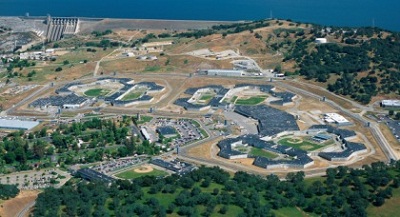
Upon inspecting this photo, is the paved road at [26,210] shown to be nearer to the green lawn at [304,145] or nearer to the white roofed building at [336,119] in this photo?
the green lawn at [304,145]

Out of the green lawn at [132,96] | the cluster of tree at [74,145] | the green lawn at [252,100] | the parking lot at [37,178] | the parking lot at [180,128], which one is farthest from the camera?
the green lawn at [132,96]

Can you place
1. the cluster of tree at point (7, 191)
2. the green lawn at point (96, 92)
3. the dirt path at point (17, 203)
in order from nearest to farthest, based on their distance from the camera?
the dirt path at point (17, 203) < the cluster of tree at point (7, 191) < the green lawn at point (96, 92)

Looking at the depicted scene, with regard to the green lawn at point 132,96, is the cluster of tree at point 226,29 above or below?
above

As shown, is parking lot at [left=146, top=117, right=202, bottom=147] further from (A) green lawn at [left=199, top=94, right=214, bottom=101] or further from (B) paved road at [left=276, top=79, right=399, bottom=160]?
(B) paved road at [left=276, top=79, right=399, bottom=160]

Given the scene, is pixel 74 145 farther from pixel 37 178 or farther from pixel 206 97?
pixel 206 97

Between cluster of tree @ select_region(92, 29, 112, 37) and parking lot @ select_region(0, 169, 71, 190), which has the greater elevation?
cluster of tree @ select_region(92, 29, 112, 37)

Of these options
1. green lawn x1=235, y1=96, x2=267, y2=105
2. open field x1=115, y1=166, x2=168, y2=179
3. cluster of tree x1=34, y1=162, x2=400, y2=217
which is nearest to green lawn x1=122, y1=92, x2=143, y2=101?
green lawn x1=235, y1=96, x2=267, y2=105

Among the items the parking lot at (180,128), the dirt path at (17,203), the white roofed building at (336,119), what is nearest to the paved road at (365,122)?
the white roofed building at (336,119)
